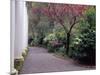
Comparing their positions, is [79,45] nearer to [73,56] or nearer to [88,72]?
[73,56]

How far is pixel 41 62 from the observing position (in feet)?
9.75

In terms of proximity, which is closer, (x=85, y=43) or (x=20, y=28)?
(x=20, y=28)

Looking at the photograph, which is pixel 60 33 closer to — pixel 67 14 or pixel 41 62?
pixel 67 14

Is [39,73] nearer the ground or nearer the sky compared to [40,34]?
nearer the ground

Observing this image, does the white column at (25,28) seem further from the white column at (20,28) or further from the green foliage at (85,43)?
the green foliage at (85,43)

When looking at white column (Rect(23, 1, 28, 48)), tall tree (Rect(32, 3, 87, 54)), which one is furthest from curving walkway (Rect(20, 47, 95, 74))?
tall tree (Rect(32, 3, 87, 54))

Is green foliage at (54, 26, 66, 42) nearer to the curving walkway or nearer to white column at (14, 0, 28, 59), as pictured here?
the curving walkway

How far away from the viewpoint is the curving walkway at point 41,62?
115 inches

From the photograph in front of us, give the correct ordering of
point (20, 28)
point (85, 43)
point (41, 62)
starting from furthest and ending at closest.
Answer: point (85, 43) → point (41, 62) → point (20, 28)

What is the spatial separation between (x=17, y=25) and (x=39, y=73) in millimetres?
827

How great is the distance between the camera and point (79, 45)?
3096mm

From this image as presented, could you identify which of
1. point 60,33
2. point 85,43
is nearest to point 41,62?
point 60,33

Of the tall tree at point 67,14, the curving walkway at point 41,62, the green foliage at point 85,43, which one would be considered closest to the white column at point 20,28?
the curving walkway at point 41,62
